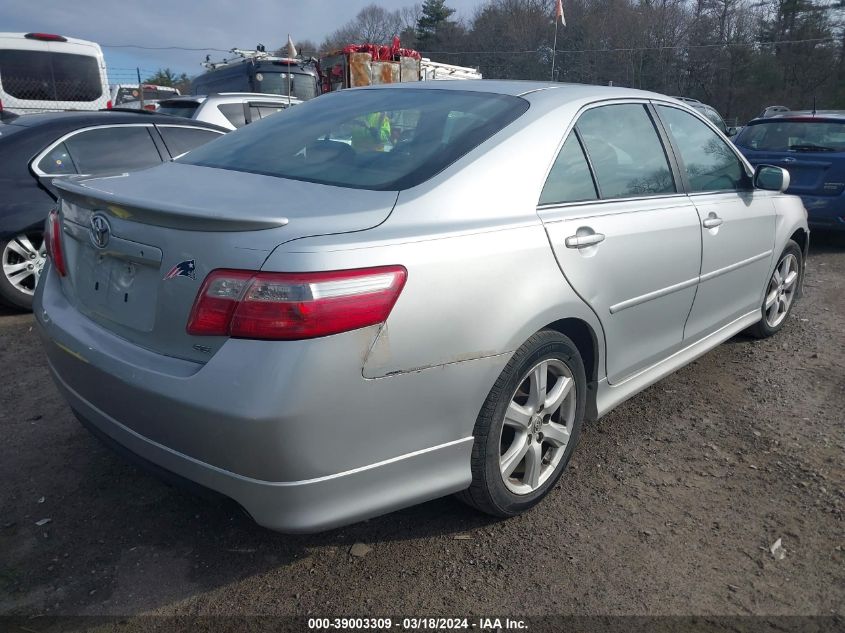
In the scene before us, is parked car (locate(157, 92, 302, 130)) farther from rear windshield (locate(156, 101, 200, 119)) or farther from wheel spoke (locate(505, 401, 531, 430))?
wheel spoke (locate(505, 401, 531, 430))

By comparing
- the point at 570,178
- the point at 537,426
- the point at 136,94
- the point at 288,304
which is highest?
the point at 136,94

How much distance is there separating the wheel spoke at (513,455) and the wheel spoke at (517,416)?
57 mm

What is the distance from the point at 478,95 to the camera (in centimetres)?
291

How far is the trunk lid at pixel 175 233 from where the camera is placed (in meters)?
1.92

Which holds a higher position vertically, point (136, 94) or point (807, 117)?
point (136, 94)

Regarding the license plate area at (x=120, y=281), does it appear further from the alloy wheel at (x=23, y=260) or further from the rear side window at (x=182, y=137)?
the rear side window at (x=182, y=137)

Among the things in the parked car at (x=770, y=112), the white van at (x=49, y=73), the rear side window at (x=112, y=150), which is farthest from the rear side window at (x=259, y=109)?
the parked car at (x=770, y=112)

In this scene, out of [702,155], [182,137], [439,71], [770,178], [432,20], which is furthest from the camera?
[432,20]

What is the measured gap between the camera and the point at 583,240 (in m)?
2.63

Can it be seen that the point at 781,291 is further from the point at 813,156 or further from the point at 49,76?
the point at 49,76

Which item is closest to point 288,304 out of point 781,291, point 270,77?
point 781,291

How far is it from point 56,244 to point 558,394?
2.05 metres

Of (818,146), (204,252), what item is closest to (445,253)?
(204,252)

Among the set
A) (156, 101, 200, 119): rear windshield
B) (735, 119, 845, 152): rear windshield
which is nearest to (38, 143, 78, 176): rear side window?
(156, 101, 200, 119): rear windshield
